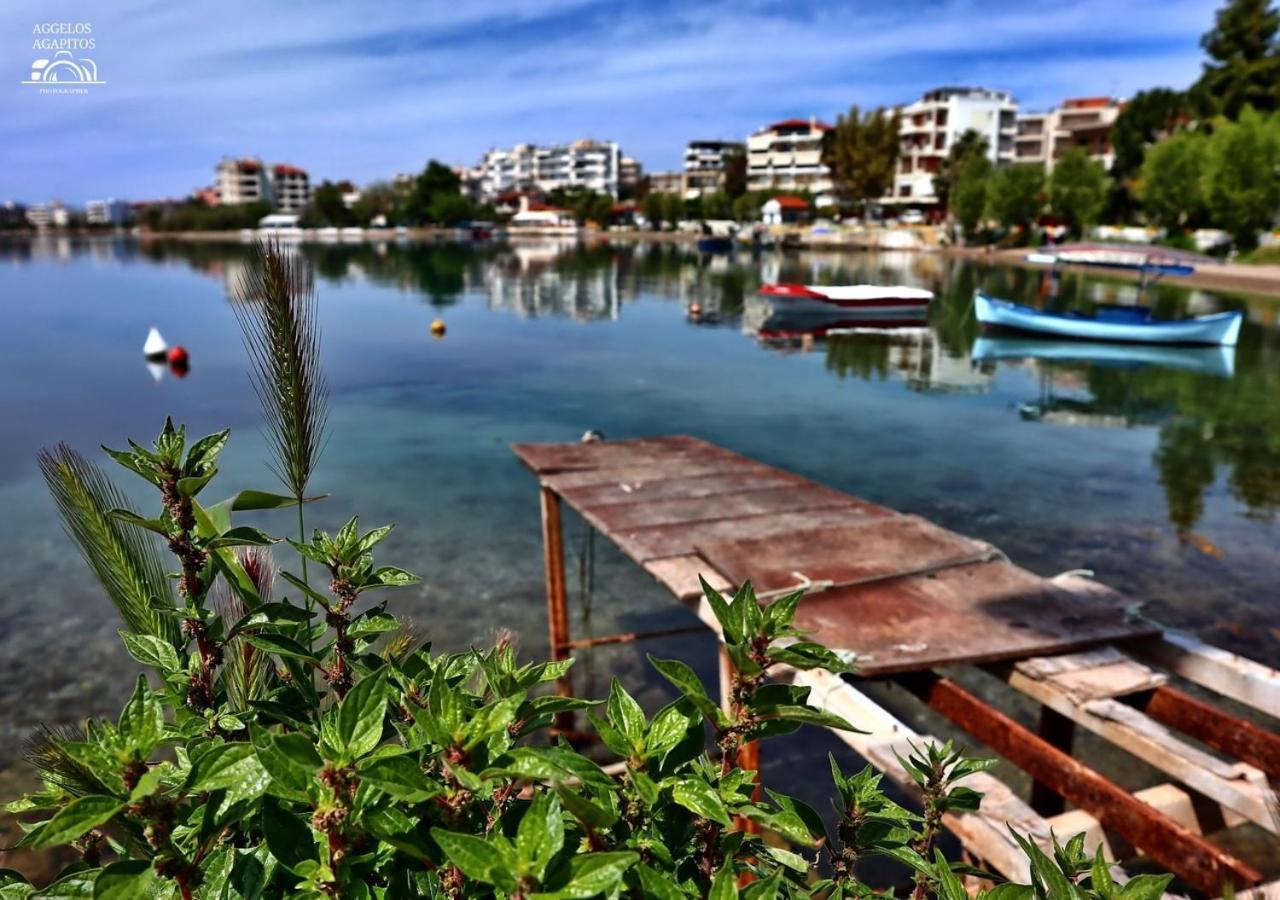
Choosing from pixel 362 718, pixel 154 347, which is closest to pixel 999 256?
pixel 154 347

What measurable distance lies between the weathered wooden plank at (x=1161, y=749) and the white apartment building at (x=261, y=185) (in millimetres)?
183989

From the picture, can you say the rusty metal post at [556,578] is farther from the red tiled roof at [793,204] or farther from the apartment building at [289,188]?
the apartment building at [289,188]

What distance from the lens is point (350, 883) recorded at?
1095 mm

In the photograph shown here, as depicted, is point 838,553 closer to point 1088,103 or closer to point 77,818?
point 77,818

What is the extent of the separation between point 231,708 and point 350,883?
1.60ft

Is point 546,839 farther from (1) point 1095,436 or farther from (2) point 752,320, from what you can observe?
(2) point 752,320

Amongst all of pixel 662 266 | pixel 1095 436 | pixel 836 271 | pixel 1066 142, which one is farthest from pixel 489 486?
pixel 1066 142

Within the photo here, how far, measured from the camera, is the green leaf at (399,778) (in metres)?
1.00

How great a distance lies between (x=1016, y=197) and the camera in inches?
2729

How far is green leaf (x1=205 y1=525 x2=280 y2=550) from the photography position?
1.34 m

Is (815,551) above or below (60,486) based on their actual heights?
below

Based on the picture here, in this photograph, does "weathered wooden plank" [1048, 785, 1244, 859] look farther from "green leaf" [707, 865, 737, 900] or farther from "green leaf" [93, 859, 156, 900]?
"green leaf" [93, 859, 156, 900]

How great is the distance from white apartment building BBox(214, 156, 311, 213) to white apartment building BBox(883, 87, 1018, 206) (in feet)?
408

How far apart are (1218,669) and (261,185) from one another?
199237 mm
